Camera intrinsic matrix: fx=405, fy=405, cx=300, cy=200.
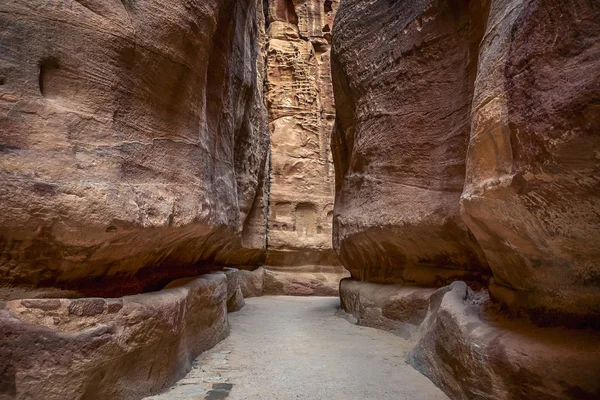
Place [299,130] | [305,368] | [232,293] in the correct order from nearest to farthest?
[305,368], [232,293], [299,130]

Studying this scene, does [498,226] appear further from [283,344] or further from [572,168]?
[283,344]

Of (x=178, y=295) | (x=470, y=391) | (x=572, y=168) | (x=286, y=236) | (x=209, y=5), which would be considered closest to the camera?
(x=572, y=168)

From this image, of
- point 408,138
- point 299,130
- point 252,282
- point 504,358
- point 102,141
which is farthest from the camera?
point 299,130

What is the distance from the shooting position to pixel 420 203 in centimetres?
378

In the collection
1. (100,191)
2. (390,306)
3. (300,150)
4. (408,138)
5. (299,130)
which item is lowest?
(390,306)

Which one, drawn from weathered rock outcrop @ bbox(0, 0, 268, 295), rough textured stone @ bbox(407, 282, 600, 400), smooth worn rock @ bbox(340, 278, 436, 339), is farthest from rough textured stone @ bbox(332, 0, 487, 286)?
weathered rock outcrop @ bbox(0, 0, 268, 295)

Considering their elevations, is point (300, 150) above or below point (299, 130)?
below

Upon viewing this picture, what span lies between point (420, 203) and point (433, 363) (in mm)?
1648

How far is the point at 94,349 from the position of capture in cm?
185

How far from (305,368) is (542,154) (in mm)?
2011

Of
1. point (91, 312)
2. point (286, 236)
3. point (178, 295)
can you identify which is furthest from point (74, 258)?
point (286, 236)

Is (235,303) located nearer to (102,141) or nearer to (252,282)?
(252,282)

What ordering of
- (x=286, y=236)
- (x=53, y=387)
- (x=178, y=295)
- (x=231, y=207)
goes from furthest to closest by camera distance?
(x=286, y=236) < (x=231, y=207) < (x=178, y=295) < (x=53, y=387)

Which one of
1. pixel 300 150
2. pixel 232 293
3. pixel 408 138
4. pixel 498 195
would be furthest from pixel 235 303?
pixel 300 150
